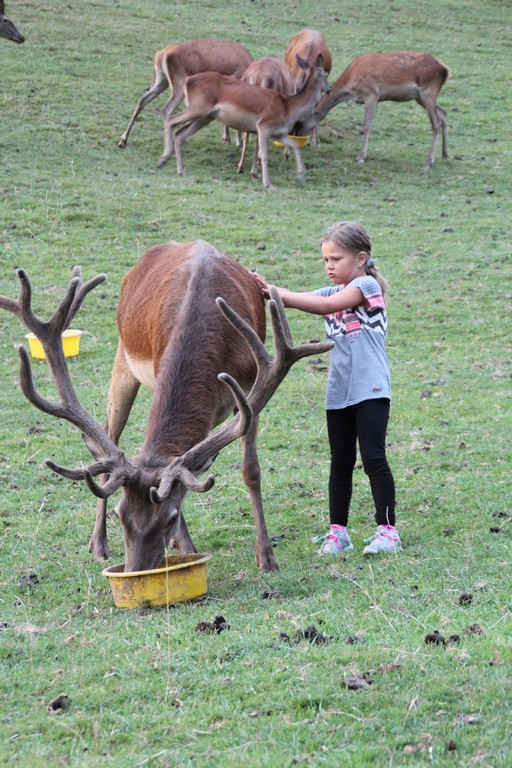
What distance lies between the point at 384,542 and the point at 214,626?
1.40 meters

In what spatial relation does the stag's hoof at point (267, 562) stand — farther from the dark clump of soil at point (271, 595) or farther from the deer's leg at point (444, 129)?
the deer's leg at point (444, 129)

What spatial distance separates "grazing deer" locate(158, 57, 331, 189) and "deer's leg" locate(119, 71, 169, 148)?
2.04 feet

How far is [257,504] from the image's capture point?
564 centimetres

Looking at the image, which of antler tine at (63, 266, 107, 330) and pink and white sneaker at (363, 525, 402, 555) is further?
pink and white sneaker at (363, 525, 402, 555)

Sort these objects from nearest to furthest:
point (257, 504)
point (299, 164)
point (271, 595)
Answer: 1. point (271, 595)
2. point (257, 504)
3. point (299, 164)

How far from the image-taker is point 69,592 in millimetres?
5145

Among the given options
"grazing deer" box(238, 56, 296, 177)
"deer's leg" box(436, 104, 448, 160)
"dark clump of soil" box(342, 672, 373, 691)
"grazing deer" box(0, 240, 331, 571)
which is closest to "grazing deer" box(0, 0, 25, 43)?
"grazing deer" box(238, 56, 296, 177)

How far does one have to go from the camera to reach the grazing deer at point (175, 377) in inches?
183

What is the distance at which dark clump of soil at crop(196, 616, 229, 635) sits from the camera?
4.12 metres

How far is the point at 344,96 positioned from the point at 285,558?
1336 centimetres

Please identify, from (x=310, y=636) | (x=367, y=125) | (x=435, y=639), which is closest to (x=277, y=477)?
(x=310, y=636)

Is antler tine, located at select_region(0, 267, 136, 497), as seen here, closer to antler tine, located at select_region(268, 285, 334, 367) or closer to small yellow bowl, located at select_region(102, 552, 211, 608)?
small yellow bowl, located at select_region(102, 552, 211, 608)

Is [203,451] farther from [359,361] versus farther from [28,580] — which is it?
[28,580]

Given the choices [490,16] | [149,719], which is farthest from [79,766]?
[490,16]
